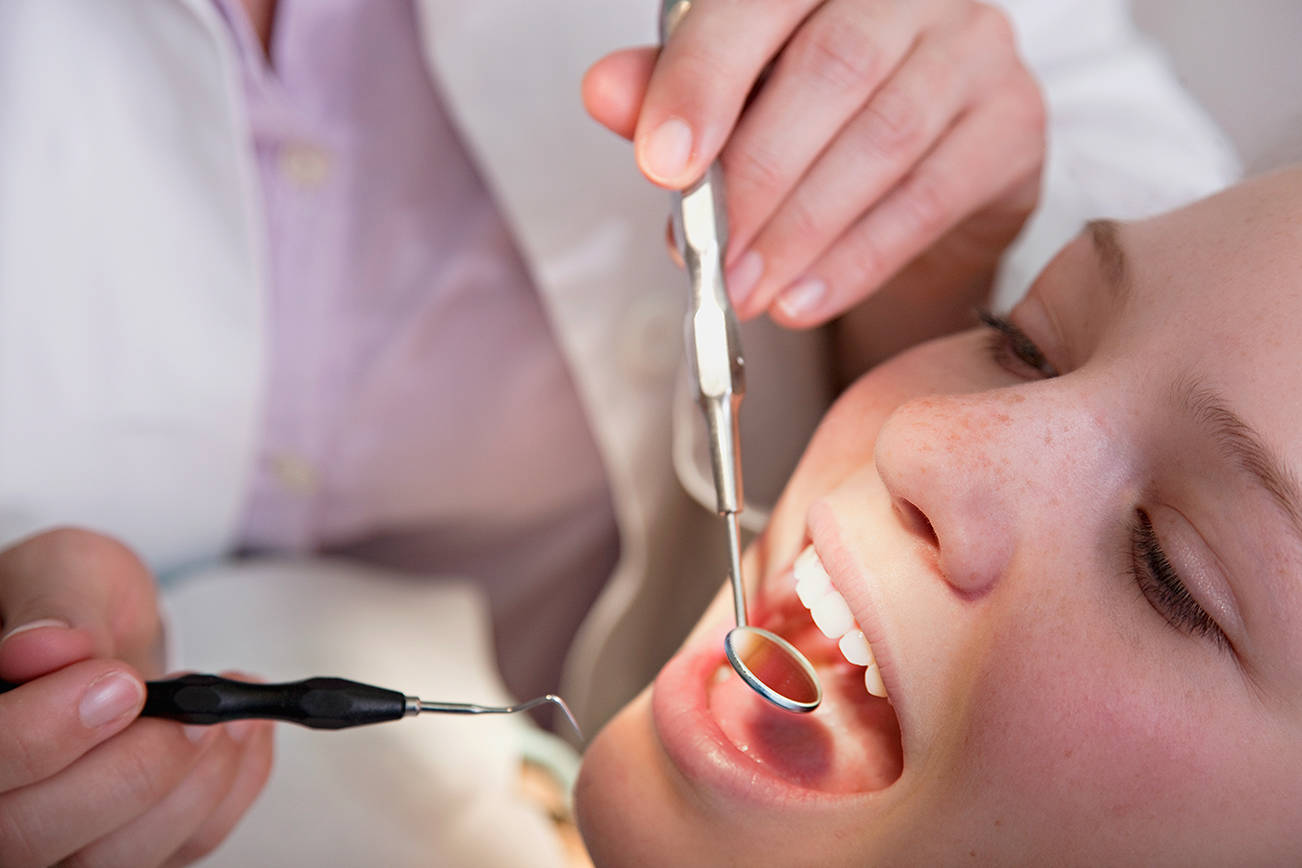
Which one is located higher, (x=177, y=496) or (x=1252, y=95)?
(x=1252, y=95)

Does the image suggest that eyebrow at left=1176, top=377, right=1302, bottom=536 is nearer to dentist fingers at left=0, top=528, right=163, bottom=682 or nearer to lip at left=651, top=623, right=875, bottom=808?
lip at left=651, top=623, right=875, bottom=808

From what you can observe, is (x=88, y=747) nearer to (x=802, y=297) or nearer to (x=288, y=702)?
(x=288, y=702)

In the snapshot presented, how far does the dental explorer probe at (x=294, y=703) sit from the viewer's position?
1.74ft

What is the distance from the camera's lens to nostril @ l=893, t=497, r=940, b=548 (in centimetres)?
54

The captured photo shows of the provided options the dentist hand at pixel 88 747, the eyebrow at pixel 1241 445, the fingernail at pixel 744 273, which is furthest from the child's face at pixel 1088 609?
the dentist hand at pixel 88 747

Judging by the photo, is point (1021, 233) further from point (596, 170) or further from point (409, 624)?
point (409, 624)

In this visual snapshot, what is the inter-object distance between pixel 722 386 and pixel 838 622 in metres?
0.14

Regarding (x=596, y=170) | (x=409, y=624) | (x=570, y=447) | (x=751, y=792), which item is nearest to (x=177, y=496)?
(x=409, y=624)

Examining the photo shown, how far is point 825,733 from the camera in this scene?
0.61 metres

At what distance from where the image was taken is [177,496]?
869 mm

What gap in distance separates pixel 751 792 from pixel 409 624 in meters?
0.51

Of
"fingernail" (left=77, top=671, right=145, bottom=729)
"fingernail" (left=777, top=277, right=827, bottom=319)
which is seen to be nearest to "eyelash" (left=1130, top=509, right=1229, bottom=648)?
"fingernail" (left=777, top=277, right=827, bottom=319)

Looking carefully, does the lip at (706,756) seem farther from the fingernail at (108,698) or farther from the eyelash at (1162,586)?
the fingernail at (108,698)

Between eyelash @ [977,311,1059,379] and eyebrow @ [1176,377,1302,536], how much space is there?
12 centimetres
